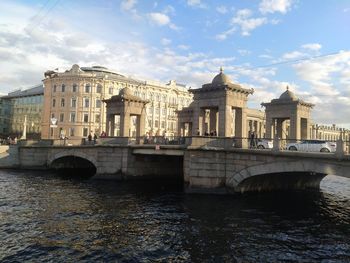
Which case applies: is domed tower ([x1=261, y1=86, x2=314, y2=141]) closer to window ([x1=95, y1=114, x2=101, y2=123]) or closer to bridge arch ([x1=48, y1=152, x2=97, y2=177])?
bridge arch ([x1=48, y1=152, x2=97, y2=177])

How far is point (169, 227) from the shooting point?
56.1 feet

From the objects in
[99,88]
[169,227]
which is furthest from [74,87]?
[169,227]

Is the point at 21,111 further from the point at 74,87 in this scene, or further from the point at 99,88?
the point at 99,88

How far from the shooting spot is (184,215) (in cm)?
1967

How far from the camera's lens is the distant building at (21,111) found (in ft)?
286

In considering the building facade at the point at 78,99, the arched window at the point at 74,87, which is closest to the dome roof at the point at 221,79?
the building facade at the point at 78,99

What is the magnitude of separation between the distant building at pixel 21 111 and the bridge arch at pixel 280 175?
6995 cm

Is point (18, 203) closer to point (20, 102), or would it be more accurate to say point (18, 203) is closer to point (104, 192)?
point (104, 192)

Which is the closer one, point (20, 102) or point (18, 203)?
point (18, 203)

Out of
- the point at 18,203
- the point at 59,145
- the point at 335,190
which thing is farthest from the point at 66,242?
the point at 59,145

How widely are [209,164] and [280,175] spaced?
5981 mm

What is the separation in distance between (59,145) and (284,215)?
30216 mm

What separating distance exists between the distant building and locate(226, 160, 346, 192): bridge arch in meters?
69.9

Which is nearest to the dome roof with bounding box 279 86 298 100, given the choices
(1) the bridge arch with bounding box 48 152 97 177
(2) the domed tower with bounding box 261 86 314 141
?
(2) the domed tower with bounding box 261 86 314 141
